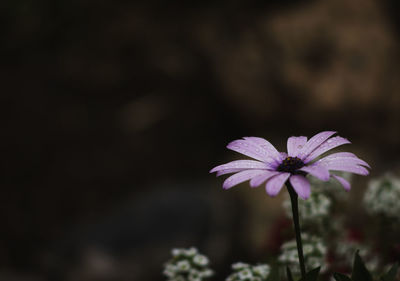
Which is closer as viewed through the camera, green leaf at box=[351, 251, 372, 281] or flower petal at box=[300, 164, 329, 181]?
flower petal at box=[300, 164, 329, 181]

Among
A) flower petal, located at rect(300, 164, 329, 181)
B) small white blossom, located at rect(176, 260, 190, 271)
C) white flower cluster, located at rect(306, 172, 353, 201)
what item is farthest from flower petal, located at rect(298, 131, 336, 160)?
white flower cluster, located at rect(306, 172, 353, 201)

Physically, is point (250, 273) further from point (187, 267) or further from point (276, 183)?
point (276, 183)

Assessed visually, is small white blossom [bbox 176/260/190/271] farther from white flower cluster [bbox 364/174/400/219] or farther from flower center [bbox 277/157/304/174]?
white flower cluster [bbox 364/174/400/219]

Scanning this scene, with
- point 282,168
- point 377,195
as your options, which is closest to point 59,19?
point 377,195

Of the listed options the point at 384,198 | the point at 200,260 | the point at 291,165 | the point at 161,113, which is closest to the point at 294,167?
the point at 291,165

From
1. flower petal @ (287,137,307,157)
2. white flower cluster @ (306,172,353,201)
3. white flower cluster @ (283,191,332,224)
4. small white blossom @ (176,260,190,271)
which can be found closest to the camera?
flower petal @ (287,137,307,157)
